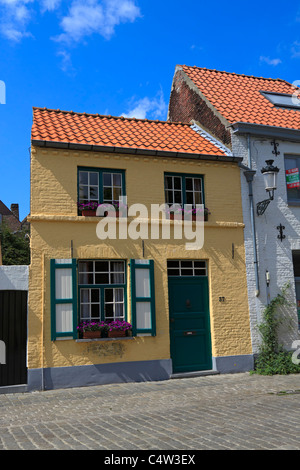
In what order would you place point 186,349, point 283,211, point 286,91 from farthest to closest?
point 286,91, point 283,211, point 186,349

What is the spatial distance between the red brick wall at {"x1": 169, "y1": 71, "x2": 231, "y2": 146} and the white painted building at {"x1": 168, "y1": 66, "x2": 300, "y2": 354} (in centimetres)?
3

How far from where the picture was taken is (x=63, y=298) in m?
9.35

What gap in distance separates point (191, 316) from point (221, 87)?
7150 mm

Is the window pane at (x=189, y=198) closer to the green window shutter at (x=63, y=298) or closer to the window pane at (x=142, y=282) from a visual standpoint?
→ the window pane at (x=142, y=282)

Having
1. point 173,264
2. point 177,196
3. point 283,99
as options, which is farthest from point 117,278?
point 283,99

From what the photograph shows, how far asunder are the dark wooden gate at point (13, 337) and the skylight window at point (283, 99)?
30.4 feet

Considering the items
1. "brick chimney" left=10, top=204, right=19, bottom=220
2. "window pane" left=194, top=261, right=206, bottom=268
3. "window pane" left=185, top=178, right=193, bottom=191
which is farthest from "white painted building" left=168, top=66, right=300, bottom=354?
"brick chimney" left=10, top=204, right=19, bottom=220

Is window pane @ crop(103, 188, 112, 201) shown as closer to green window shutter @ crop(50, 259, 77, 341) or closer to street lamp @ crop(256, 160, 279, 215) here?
green window shutter @ crop(50, 259, 77, 341)

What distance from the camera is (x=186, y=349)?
10.3 m

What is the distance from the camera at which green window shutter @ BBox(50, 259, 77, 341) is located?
9.23 meters

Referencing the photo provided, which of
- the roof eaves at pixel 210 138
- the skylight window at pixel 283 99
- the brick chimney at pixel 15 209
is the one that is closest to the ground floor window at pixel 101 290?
the roof eaves at pixel 210 138

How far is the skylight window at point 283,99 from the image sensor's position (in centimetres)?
1362

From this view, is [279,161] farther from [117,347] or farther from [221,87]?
[117,347]
